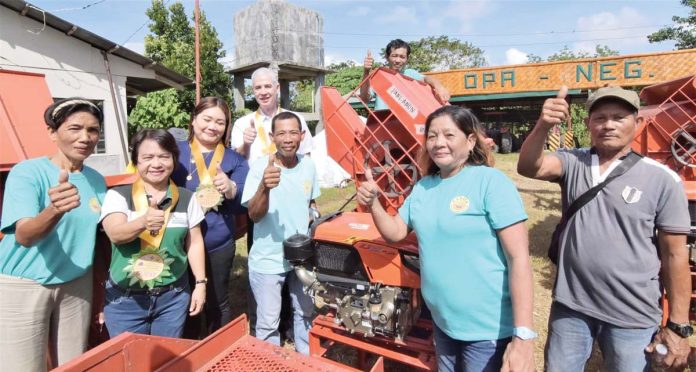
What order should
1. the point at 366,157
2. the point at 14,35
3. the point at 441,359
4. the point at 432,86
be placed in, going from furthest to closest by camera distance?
the point at 14,35 → the point at 432,86 → the point at 366,157 → the point at 441,359

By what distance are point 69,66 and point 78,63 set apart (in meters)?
0.20

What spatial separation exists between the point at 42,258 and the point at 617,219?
2.54 meters

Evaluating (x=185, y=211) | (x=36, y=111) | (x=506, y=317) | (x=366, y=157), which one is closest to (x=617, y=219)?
(x=506, y=317)

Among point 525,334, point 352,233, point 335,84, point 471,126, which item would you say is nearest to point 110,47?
point 352,233

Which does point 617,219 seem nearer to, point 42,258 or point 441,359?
point 441,359

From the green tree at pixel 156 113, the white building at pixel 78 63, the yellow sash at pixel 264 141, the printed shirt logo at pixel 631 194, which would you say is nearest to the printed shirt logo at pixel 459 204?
the printed shirt logo at pixel 631 194

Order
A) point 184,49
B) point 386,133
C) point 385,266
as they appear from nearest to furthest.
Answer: point 385,266, point 386,133, point 184,49

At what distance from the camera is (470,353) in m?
1.63

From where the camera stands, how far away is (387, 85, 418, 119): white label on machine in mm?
2473

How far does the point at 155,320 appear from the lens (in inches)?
83.6

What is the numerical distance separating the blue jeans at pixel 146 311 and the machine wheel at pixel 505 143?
1787 centimetres

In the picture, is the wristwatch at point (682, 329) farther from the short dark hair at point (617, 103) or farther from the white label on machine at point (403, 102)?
the white label on machine at point (403, 102)

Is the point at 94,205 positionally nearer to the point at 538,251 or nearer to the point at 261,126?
the point at 261,126

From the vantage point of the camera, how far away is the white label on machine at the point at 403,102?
97.3 inches
